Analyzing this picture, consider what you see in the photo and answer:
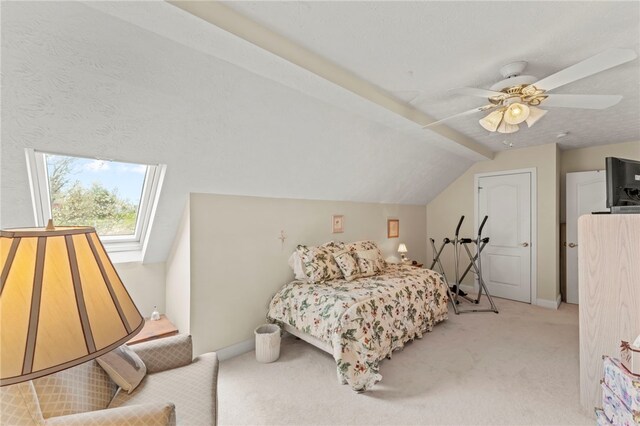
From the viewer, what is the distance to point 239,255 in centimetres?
282

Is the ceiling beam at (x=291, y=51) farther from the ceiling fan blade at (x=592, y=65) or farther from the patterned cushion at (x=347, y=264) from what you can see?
the patterned cushion at (x=347, y=264)

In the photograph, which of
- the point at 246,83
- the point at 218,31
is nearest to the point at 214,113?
the point at 246,83

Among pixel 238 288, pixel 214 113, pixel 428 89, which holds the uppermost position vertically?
pixel 428 89

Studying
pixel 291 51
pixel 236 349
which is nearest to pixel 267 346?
pixel 236 349

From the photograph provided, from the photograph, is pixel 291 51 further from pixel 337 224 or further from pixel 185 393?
pixel 337 224

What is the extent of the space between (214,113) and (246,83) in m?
0.32

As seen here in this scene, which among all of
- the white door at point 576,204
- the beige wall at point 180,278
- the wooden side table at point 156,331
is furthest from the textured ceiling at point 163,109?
the white door at point 576,204

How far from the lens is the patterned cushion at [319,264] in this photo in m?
3.04

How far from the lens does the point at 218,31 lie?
1446mm

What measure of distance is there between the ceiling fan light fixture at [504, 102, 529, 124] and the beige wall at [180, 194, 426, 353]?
215 cm

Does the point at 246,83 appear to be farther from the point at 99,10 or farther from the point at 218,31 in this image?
the point at 99,10

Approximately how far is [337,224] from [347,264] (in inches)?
29.3

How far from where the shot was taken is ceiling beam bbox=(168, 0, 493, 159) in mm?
1390

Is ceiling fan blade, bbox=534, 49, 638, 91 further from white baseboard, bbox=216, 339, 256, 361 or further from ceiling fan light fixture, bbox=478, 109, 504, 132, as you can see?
white baseboard, bbox=216, 339, 256, 361
